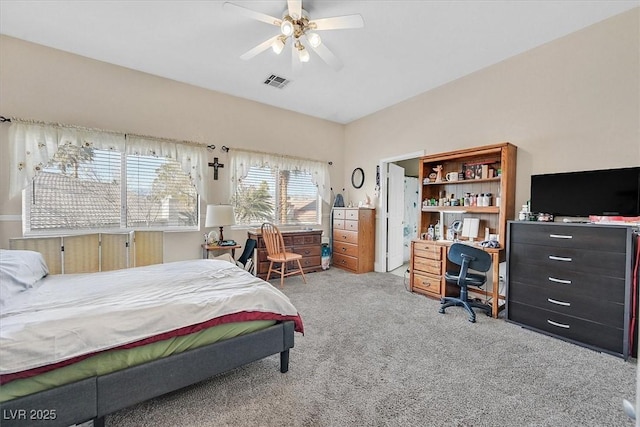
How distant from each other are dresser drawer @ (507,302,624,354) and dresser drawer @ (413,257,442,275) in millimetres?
854

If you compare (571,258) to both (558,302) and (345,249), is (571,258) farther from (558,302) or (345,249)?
(345,249)

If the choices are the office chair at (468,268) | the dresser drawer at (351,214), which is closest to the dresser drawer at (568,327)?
the office chair at (468,268)

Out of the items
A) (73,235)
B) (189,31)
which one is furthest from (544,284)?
(73,235)

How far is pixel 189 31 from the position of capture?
265 cm

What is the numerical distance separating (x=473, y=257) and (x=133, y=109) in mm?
4635

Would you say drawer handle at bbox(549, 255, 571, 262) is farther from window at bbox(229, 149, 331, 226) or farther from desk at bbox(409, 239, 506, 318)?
window at bbox(229, 149, 331, 226)

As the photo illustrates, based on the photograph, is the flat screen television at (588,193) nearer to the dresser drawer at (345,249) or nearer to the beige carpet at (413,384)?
the beige carpet at (413,384)

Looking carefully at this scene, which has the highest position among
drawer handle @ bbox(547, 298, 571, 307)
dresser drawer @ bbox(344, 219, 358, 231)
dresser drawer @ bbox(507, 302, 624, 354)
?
dresser drawer @ bbox(344, 219, 358, 231)

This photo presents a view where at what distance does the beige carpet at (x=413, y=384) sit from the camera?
146cm

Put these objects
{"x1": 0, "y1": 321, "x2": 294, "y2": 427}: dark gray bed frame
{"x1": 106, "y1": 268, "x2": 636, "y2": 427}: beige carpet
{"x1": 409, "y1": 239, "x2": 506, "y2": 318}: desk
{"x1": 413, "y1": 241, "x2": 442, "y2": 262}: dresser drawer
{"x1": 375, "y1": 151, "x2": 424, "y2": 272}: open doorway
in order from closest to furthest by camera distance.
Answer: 1. {"x1": 0, "y1": 321, "x2": 294, "y2": 427}: dark gray bed frame
2. {"x1": 106, "y1": 268, "x2": 636, "y2": 427}: beige carpet
3. {"x1": 409, "y1": 239, "x2": 506, "y2": 318}: desk
4. {"x1": 413, "y1": 241, "x2": 442, "y2": 262}: dresser drawer
5. {"x1": 375, "y1": 151, "x2": 424, "y2": 272}: open doorway

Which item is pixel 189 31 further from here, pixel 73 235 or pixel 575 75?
pixel 575 75

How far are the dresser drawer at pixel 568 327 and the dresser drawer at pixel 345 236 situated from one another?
2.44 m

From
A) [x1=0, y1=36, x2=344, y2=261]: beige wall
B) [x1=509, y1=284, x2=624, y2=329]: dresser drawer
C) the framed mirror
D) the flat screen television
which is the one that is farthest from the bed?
the framed mirror

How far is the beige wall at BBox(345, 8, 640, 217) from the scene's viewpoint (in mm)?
2352
